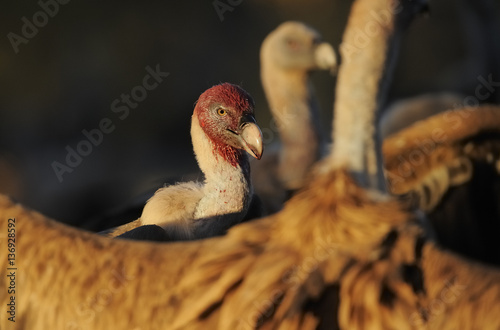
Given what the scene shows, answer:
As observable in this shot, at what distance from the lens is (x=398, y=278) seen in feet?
6.86

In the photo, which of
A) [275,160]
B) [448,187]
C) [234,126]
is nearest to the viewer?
[234,126]

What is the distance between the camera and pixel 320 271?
2094 mm

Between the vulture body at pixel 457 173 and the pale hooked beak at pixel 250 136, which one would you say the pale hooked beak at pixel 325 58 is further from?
the pale hooked beak at pixel 250 136

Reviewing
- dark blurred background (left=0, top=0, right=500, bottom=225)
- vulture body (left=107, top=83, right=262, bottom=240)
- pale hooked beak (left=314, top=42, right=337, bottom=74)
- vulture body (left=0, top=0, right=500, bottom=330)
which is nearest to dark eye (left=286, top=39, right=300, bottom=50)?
pale hooked beak (left=314, top=42, right=337, bottom=74)

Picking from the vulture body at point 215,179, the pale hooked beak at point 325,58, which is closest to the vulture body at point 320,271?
the vulture body at point 215,179

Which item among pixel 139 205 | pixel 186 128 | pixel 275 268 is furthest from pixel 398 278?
pixel 186 128

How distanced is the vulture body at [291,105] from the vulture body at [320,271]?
99.7 inches

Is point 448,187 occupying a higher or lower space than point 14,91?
lower

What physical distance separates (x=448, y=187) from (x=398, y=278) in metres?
1.63

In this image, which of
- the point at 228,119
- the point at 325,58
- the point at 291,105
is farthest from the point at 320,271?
the point at 325,58

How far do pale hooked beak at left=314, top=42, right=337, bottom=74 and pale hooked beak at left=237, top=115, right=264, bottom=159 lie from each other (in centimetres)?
251

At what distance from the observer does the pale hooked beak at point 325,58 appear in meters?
5.52

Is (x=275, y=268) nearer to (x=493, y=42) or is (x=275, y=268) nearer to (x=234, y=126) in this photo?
(x=234, y=126)

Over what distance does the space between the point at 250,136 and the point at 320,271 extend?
102 centimetres
